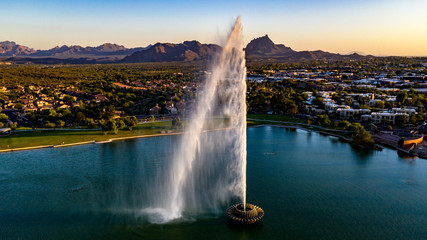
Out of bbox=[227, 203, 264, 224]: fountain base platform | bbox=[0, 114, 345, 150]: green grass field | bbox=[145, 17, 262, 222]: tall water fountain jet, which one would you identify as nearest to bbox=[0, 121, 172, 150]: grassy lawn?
bbox=[0, 114, 345, 150]: green grass field

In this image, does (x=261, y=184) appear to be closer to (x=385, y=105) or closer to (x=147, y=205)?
(x=147, y=205)

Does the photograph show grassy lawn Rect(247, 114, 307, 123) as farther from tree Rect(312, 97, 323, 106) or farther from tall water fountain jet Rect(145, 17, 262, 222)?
tall water fountain jet Rect(145, 17, 262, 222)

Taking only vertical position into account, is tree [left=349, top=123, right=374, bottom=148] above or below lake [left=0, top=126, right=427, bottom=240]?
above

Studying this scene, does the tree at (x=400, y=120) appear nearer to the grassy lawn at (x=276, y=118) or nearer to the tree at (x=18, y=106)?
the grassy lawn at (x=276, y=118)

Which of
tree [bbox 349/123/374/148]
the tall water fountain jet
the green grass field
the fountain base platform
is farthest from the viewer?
tree [bbox 349/123/374/148]

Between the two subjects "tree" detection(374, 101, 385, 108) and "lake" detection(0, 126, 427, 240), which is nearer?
"lake" detection(0, 126, 427, 240)

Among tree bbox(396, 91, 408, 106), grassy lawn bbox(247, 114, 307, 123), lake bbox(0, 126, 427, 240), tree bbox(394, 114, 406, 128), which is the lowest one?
lake bbox(0, 126, 427, 240)

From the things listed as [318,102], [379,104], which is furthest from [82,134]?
A: [379,104]
